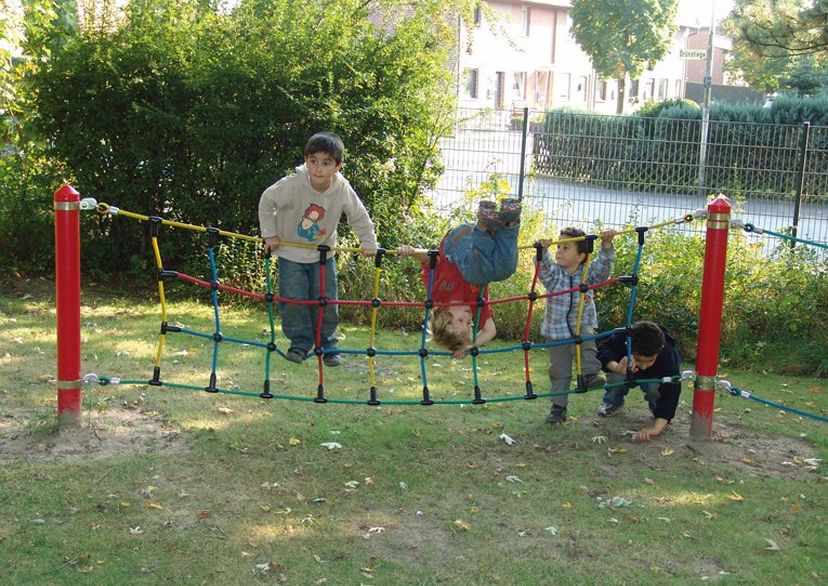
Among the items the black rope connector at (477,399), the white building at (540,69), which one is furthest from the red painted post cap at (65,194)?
the white building at (540,69)

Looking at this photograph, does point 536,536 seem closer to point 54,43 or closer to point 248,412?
point 248,412

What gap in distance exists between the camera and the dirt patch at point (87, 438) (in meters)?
5.57

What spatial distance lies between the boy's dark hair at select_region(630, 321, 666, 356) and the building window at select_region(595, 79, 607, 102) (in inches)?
1888

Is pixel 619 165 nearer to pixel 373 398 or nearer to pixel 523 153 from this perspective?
pixel 523 153

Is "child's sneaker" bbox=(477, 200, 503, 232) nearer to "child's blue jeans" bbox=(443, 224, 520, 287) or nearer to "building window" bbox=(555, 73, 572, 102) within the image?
"child's blue jeans" bbox=(443, 224, 520, 287)

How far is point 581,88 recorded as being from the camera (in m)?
51.7

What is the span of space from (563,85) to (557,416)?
4597 cm

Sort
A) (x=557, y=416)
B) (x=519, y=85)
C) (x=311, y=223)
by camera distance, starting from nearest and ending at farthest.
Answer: (x=311, y=223)
(x=557, y=416)
(x=519, y=85)

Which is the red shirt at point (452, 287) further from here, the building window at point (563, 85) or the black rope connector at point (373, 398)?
the building window at point (563, 85)

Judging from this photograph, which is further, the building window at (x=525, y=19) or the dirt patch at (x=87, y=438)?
the building window at (x=525, y=19)

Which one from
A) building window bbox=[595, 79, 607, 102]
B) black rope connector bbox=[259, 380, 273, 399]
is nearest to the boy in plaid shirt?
black rope connector bbox=[259, 380, 273, 399]

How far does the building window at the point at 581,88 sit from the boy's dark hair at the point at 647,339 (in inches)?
1844

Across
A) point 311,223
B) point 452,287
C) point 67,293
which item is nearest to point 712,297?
point 452,287

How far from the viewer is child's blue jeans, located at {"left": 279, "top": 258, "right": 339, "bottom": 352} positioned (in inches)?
241
